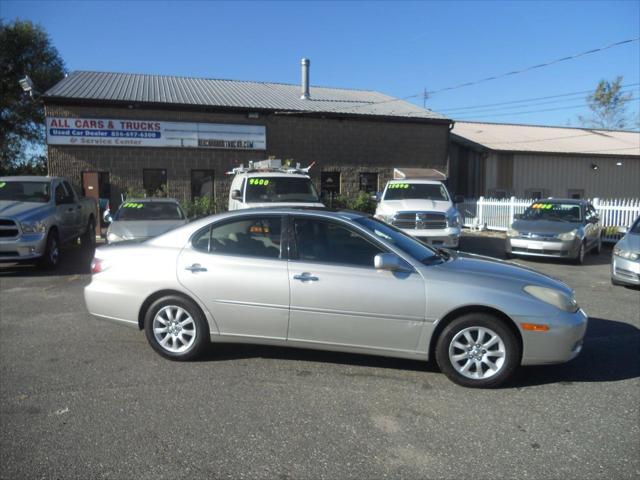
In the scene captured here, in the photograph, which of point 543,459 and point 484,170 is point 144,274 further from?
point 484,170

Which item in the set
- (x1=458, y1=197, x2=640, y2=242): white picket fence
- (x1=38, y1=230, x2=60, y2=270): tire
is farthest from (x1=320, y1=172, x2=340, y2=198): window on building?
(x1=38, y1=230, x2=60, y2=270): tire

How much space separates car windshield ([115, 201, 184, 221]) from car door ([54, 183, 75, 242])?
1.32 m

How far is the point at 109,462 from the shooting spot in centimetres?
324

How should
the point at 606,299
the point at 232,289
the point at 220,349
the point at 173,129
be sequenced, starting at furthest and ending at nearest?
the point at 173,129, the point at 606,299, the point at 220,349, the point at 232,289

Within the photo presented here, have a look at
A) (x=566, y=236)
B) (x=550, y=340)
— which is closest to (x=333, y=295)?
(x=550, y=340)

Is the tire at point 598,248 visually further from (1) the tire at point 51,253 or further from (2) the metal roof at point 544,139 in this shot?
(1) the tire at point 51,253

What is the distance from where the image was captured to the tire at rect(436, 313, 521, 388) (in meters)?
4.36

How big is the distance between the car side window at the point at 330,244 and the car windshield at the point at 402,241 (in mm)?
177

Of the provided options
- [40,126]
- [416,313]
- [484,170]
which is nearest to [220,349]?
[416,313]

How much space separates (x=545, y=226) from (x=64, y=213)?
10.8m

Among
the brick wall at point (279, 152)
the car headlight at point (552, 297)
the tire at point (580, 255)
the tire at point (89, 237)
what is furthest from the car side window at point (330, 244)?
the brick wall at point (279, 152)

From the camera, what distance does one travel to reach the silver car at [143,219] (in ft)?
31.7

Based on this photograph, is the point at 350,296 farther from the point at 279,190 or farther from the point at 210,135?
the point at 210,135

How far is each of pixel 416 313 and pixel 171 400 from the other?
213 cm
